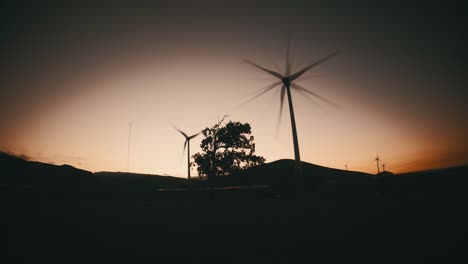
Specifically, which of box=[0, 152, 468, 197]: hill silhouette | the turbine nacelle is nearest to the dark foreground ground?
box=[0, 152, 468, 197]: hill silhouette

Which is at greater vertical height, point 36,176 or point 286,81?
point 286,81

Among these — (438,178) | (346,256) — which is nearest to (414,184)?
(438,178)

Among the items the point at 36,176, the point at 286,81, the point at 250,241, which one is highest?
the point at 286,81

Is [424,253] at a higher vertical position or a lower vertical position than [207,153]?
lower

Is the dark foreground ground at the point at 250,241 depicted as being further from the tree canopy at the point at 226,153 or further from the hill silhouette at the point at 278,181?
the tree canopy at the point at 226,153

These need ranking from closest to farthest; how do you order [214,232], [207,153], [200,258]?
[200,258] < [214,232] < [207,153]

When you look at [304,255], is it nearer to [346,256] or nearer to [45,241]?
[346,256]

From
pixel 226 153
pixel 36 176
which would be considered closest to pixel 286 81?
pixel 226 153

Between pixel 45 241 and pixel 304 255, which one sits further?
pixel 45 241

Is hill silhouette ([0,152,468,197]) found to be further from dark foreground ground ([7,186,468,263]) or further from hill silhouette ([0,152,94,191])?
dark foreground ground ([7,186,468,263])

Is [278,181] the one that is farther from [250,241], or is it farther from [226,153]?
[250,241]

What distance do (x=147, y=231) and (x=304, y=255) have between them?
23.1ft

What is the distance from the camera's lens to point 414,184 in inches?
977

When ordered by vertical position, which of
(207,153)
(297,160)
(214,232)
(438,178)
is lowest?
(214,232)
